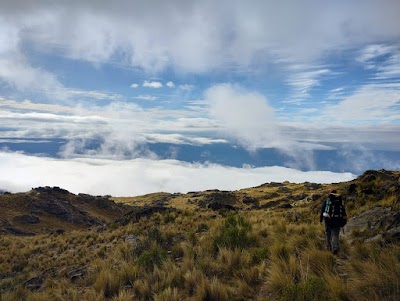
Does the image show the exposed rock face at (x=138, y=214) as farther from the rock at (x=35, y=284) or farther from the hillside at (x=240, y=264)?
the rock at (x=35, y=284)

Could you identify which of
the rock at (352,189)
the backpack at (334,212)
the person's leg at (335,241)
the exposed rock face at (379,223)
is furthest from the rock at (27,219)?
the person's leg at (335,241)

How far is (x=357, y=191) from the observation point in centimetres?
1952

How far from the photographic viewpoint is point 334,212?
10852 millimetres

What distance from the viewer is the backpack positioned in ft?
34.6

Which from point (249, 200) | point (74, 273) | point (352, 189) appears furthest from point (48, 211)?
point (352, 189)

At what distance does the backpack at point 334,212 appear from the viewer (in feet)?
34.6

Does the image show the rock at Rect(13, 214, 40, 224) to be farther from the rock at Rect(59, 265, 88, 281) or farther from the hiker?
the hiker

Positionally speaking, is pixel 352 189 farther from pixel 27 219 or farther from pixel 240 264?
pixel 27 219

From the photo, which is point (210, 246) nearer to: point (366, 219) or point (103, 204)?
point (366, 219)

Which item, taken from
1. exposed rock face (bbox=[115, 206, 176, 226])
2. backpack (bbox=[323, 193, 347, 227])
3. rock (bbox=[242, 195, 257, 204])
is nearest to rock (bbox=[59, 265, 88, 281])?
backpack (bbox=[323, 193, 347, 227])

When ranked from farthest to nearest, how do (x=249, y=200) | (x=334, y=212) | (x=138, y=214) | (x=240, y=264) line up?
(x=249, y=200) < (x=138, y=214) < (x=334, y=212) < (x=240, y=264)

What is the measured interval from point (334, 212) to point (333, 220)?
391 mm

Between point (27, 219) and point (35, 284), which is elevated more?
point (27, 219)

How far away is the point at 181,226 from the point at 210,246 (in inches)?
269
